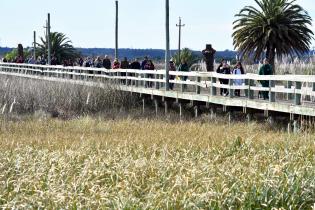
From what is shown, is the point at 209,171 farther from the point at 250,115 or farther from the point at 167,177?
the point at 250,115

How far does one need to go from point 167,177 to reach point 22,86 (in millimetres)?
21707

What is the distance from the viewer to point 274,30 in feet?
92.8

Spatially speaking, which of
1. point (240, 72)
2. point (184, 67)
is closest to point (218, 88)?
point (184, 67)

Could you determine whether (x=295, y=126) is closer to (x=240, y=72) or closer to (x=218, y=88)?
(x=240, y=72)

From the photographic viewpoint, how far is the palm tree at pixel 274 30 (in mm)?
28281

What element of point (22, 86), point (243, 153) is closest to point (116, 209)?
point (243, 153)

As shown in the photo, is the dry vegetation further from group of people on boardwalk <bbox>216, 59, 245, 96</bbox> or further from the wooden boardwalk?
group of people on boardwalk <bbox>216, 59, 245, 96</bbox>

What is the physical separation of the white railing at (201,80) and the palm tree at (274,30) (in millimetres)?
1304

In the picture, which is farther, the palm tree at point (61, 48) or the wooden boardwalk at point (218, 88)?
the palm tree at point (61, 48)

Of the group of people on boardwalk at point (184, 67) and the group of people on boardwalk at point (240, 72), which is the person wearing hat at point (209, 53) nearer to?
the group of people on boardwalk at point (184, 67)

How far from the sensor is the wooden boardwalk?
19.1 metres

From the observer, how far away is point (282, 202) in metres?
9.85

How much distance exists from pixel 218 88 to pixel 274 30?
277cm

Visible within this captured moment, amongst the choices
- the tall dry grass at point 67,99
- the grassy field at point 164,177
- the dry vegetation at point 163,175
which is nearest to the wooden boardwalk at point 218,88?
the tall dry grass at point 67,99
